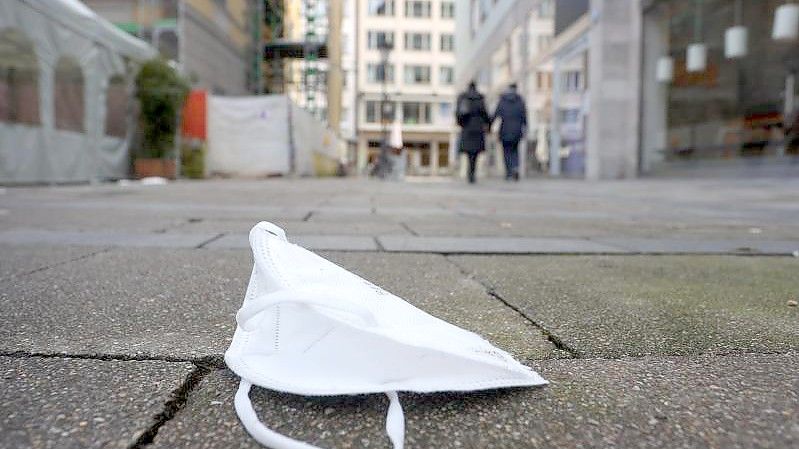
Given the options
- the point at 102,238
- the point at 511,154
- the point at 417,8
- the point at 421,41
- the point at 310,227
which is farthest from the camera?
the point at 421,41

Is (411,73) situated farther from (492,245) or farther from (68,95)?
(492,245)

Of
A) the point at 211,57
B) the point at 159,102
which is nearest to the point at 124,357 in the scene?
the point at 159,102

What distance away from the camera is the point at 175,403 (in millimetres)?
927

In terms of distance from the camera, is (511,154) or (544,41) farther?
(544,41)

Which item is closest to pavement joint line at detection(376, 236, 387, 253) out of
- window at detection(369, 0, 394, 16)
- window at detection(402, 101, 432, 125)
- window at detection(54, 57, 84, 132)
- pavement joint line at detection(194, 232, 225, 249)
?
pavement joint line at detection(194, 232, 225, 249)

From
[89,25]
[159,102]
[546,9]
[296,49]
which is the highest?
[296,49]

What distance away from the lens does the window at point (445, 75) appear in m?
52.6

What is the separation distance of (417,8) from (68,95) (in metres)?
45.8

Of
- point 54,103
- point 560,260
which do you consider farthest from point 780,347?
point 54,103

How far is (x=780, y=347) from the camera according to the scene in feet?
4.17

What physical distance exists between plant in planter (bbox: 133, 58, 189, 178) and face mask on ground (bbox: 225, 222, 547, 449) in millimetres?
11886

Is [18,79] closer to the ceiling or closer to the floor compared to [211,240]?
closer to the ceiling

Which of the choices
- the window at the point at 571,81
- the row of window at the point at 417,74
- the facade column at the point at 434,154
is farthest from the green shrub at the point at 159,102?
the facade column at the point at 434,154

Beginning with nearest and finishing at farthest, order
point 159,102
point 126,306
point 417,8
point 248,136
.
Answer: point 126,306 < point 159,102 < point 248,136 < point 417,8
